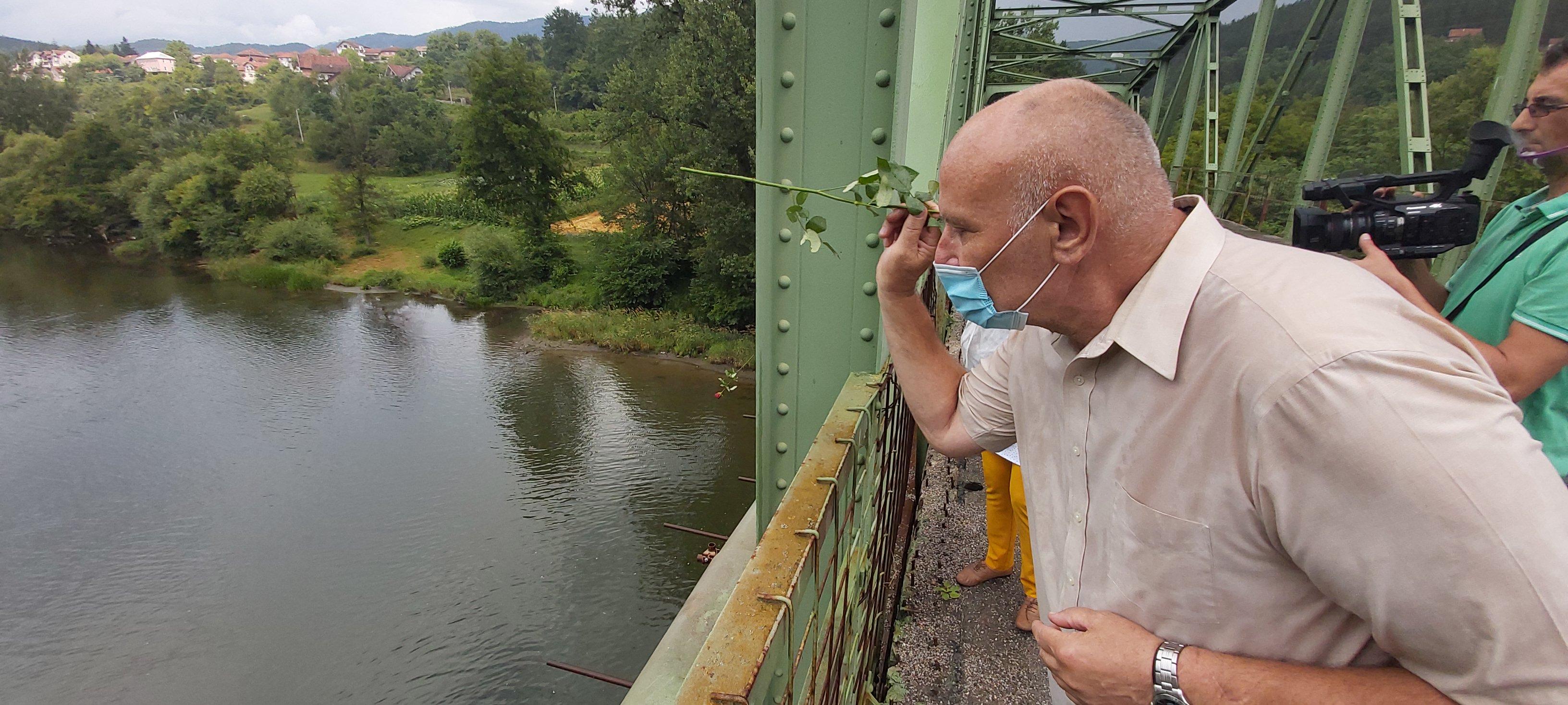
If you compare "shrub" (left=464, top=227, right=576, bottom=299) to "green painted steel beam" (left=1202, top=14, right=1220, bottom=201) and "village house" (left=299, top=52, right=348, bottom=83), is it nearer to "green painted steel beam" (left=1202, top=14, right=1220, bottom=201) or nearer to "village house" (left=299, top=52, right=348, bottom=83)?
"green painted steel beam" (left=1202, top=14, right=1220, bottom=201)

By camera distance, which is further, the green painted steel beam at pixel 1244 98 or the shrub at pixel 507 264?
the shrub at pixel 507 264

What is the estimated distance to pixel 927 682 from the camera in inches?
94.6

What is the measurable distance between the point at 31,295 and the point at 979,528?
39.0m

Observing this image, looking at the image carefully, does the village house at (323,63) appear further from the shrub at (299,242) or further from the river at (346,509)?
the river at (346,509)

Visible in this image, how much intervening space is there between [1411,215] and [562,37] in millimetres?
71094

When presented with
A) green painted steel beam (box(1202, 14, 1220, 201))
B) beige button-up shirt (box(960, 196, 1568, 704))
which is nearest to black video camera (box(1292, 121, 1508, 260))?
beige button-up shirt (box(960, 196, 1568, 704))

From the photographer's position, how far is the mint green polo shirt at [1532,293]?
143 centimetres

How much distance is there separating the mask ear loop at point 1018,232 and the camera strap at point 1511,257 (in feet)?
3.94

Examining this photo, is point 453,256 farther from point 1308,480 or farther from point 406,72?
point 406,72

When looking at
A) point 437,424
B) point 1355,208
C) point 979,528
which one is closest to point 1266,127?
point 979,528

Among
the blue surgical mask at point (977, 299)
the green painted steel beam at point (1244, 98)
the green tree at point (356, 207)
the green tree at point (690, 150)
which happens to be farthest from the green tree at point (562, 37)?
the blue surgical mask at point (977, 299)

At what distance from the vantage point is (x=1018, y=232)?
1.07 m

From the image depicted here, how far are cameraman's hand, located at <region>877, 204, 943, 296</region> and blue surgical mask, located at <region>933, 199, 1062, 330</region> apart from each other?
210 millimetres

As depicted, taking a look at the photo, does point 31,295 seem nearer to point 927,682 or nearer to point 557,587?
point 557,587
